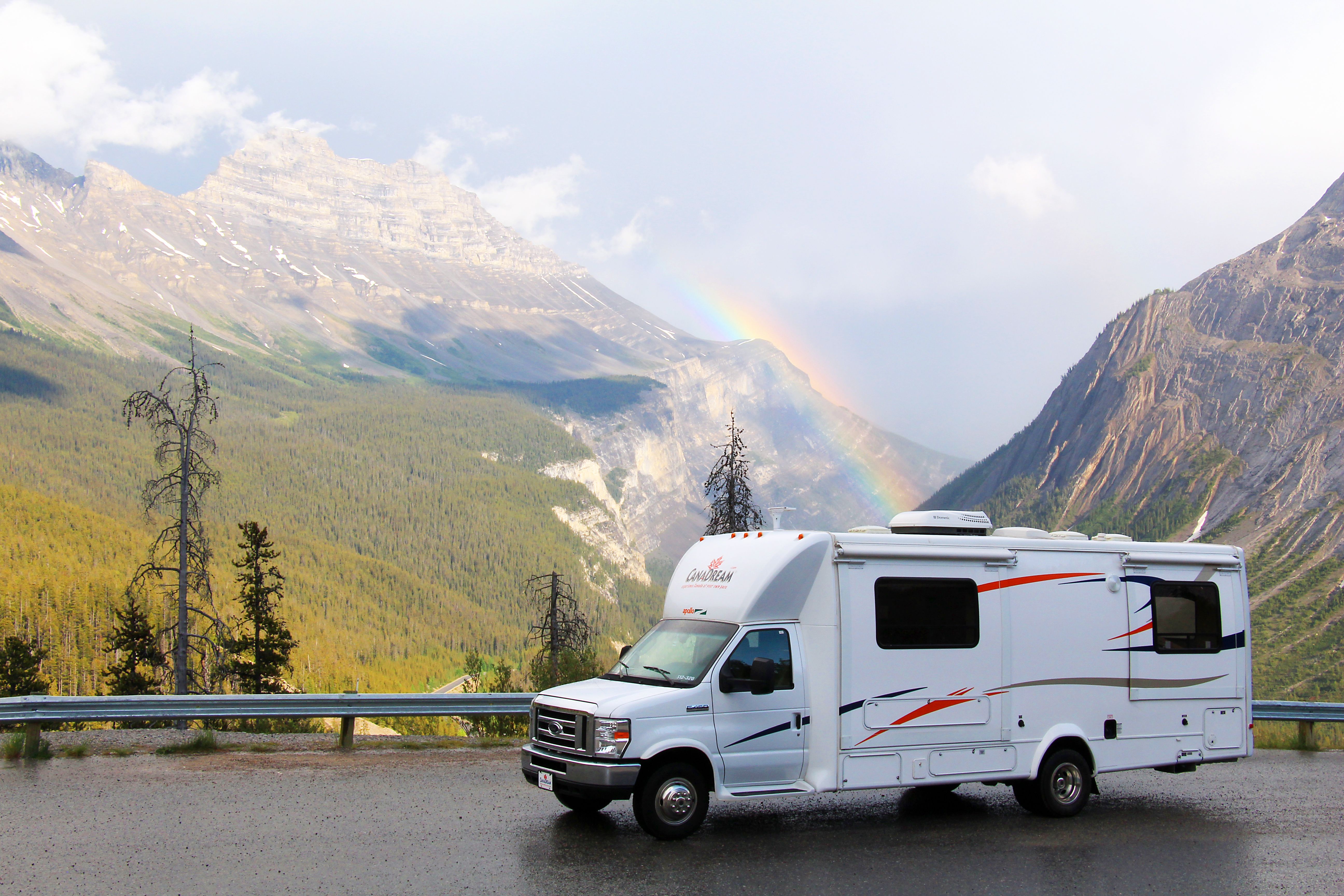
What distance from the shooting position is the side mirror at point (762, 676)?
10023 mm

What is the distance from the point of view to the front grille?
A: 9992 mm

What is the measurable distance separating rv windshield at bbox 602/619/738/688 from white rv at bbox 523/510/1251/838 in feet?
0.09

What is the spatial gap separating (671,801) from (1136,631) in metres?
6.45

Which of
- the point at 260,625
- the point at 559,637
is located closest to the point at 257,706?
the point at 559,637

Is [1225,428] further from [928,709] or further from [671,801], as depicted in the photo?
[671,801]

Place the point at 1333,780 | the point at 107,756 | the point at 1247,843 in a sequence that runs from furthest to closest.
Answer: the point at 1333,780, the point at 107,756, the point at 1247,843

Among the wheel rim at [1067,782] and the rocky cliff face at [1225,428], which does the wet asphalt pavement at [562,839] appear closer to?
the wheel rim at [1067,782]

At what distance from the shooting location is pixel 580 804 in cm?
1097

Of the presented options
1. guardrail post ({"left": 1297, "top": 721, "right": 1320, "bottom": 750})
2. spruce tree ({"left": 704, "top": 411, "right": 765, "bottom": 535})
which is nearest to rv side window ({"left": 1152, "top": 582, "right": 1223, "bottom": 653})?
guardrail post ({"left": 1297, "top": 721, "right": 1320, "bottom": 750})

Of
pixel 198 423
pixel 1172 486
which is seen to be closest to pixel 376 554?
pixel 1172 486

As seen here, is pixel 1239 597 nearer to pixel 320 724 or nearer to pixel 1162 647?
pixel 1162 647

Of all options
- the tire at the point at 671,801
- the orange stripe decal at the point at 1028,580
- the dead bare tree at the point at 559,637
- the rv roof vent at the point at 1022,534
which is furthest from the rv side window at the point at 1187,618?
the dead bare tree at the point at 559,637

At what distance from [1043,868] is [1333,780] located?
27.9 ft

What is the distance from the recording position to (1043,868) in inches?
370
